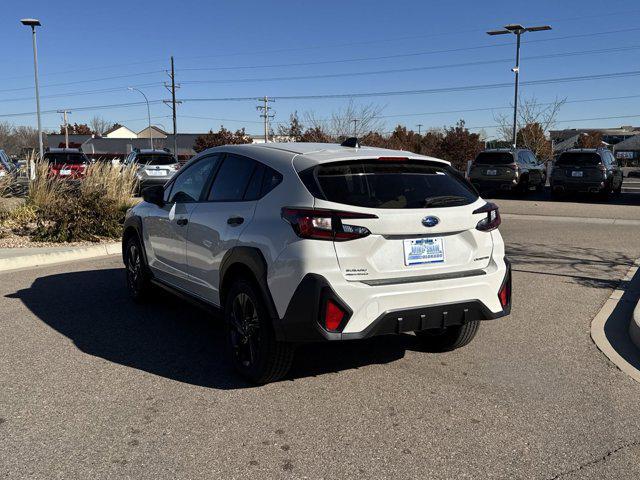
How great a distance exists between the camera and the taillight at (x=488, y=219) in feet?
14.1

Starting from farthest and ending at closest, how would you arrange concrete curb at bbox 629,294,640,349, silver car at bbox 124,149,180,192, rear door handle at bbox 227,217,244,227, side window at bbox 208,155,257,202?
silver car at bbox 124,149,180,192, concrete curb at bbox 629,294,640,349, side window at bbox 208,155,257,202, rear door handle at bbox 227,217,244,227

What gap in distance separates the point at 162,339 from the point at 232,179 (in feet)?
5.40

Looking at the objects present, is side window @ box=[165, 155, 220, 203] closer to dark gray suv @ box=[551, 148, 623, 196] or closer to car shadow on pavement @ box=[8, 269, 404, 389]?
car shadow on pavement @ box=[8, 269, 404, 389]

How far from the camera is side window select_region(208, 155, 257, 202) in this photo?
464 cm

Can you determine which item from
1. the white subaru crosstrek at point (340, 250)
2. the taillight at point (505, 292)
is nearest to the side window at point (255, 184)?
the white subaru crosstrek at point (340, 250)

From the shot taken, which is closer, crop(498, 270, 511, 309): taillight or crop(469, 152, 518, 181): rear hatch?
crop(498, 270, 511, 309): taillight

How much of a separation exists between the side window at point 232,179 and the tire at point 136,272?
1.72m

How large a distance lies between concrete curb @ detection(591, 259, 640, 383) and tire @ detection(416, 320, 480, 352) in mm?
1145

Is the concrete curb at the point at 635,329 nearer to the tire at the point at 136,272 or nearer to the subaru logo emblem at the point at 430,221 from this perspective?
the subaru logo emblem at the point at 430,221

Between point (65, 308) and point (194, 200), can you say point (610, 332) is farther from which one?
point (65, 308)

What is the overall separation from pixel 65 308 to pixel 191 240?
7.52 feet

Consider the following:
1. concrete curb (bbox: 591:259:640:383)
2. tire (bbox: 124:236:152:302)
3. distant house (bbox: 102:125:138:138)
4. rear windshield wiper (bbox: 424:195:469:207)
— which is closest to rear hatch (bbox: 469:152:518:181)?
concrete curb (bbox: 591:259:640:383)

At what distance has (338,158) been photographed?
4121mm

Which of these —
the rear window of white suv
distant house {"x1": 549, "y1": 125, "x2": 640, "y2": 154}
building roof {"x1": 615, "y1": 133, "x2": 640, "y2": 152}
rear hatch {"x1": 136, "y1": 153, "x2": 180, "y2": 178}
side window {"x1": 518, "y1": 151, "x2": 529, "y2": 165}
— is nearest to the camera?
the rear window of white suv
